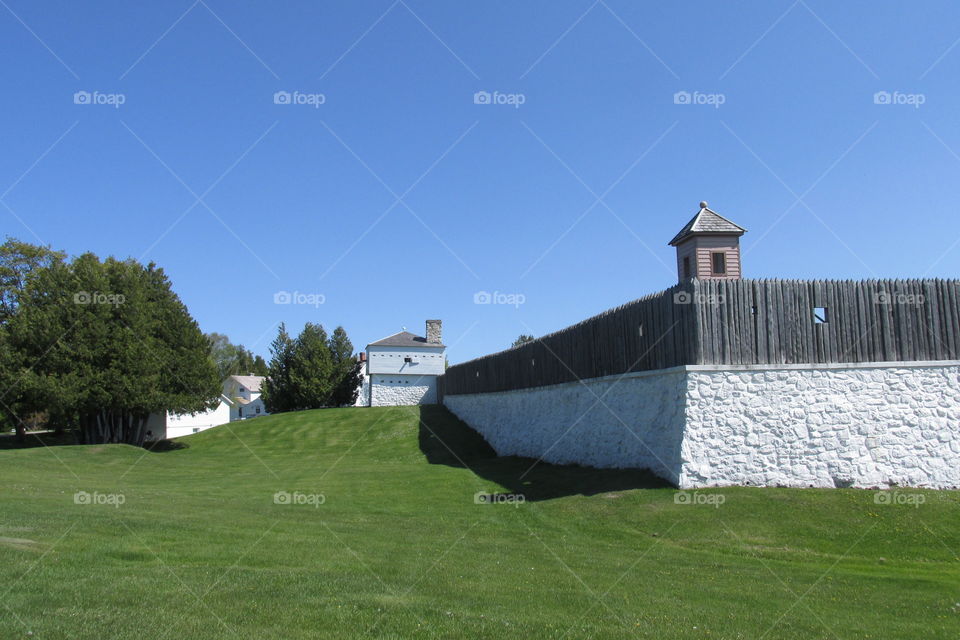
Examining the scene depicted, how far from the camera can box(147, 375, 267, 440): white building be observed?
4916cm

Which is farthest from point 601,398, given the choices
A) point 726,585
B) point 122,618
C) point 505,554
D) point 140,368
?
point 140,368

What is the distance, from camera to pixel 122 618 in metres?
6.50

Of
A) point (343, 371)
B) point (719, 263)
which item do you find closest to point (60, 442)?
point (343, 371)

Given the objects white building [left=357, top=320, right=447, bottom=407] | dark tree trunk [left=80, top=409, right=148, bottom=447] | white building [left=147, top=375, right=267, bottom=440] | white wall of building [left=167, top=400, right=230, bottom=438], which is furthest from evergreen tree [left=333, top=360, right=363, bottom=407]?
dark tree trunk [left=80, top=409, right=148, bottom=447]

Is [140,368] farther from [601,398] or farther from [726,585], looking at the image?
[726,585]

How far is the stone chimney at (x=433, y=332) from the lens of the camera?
61.5 metres

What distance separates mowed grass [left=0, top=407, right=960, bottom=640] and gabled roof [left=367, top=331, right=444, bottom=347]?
120ft

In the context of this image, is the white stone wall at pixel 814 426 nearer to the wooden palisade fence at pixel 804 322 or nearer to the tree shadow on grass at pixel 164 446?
the wooden palisade fence at pixel 804 322

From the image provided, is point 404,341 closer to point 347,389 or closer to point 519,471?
point 347,389

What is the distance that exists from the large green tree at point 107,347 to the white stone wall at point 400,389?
17841mm

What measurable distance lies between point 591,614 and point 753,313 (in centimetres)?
1168

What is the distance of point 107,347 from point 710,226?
31357 mm

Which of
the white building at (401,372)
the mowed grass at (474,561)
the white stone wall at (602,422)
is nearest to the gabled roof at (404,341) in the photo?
the white building at (401,372)

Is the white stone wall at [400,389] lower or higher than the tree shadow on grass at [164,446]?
higher
